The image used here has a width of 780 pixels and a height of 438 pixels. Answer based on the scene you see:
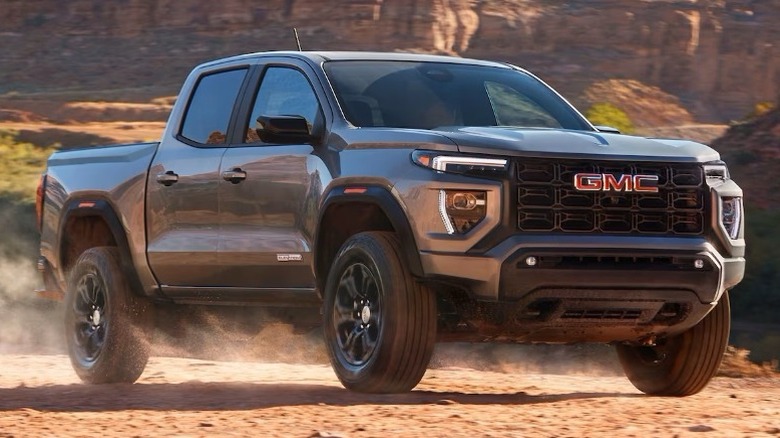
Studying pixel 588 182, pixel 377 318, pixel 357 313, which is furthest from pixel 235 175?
pixel 588 182

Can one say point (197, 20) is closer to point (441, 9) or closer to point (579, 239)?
point (441, 9)

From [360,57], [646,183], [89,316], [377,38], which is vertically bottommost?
[377,38]

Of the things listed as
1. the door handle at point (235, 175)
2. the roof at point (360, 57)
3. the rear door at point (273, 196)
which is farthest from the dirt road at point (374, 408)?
the roof at point (360, 57)

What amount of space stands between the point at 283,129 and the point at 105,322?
2.38m

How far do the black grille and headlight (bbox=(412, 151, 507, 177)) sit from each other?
3.5 inches

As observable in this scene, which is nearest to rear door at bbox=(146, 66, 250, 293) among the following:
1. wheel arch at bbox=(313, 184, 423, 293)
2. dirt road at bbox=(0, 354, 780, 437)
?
dirt road at bbox=(0, 354, 780, 437)

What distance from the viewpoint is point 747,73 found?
384 ft

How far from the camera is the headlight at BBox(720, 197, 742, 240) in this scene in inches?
311

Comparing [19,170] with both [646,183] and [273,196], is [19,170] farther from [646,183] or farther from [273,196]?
[646,183]

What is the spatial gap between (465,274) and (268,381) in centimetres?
264

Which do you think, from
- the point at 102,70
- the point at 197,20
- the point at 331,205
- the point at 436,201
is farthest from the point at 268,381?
the point at 197,20

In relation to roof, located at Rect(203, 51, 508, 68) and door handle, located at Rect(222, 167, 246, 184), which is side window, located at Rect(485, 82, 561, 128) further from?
door handle, located at Rect(222, 167, 246, 184)

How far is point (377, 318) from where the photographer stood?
304 inches

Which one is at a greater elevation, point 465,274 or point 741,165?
point 465,274
